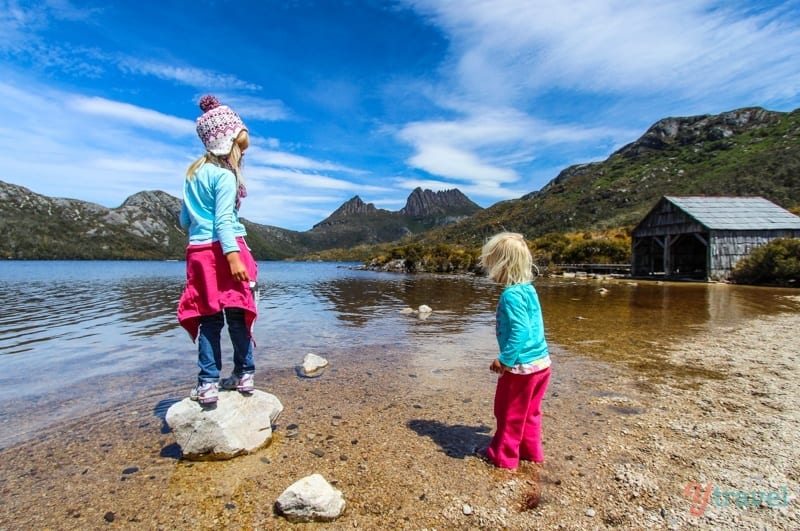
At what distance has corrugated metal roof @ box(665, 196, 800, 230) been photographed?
29.8m

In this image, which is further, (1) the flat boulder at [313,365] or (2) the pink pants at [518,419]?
(1) the flat boulder at [313,365]

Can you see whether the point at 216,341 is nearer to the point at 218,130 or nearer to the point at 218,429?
the point at 218,429

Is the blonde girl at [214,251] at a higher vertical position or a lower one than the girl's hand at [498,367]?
higher

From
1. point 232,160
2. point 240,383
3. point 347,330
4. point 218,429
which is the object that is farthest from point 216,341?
point 347,330

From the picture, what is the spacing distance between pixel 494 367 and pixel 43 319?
1804cm

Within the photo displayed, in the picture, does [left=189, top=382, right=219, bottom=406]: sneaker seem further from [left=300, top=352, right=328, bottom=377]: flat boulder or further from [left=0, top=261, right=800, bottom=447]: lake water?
[left=300, top=352, right=328, bottom=377]: flat boulder

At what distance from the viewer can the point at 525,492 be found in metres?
3.27

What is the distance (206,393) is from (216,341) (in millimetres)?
528

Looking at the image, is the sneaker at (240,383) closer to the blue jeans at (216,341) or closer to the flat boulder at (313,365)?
the blue jeans at (216,341)

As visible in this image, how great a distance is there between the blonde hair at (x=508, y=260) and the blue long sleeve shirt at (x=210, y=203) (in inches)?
98.7

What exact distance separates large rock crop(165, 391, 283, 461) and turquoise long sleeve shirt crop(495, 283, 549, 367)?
270 cm

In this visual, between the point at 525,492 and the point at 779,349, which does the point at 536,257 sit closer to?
the point at 779,349

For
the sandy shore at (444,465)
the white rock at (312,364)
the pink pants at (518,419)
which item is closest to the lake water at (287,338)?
the white rock at (312,364)

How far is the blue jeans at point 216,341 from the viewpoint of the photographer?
13.0ft
